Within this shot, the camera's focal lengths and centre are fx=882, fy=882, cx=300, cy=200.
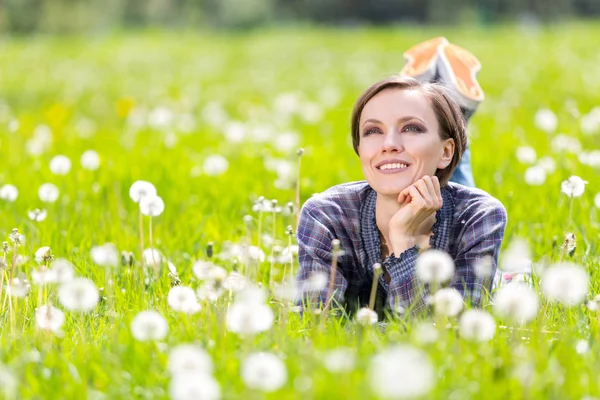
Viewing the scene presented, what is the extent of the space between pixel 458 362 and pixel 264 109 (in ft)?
17.6

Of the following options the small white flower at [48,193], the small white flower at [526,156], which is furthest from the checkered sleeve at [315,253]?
the small white flower at [526,156]

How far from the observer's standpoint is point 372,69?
10.2 meters

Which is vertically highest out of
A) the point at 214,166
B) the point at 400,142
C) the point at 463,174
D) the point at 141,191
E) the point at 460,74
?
the point at 460,74

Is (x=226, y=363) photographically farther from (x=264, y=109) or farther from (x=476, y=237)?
(x=264, y=109)

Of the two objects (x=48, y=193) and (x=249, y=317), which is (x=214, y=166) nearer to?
(x=48, y=193)

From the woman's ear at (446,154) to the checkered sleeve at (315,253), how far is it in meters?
0.36

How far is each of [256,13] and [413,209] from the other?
20.7 meters

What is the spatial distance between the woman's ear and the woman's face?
30mm

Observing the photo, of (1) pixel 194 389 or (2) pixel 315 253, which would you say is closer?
(1) pixel 194 389

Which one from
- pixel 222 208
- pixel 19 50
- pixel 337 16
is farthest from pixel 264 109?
pixel 337 16

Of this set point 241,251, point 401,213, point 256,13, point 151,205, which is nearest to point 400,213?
point 401,213

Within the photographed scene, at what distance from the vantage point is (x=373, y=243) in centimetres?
253

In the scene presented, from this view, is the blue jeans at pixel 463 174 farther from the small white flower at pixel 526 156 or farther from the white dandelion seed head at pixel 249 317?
the white dandelion seed head at pixel 249 317

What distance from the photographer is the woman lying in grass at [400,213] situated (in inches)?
93.6
